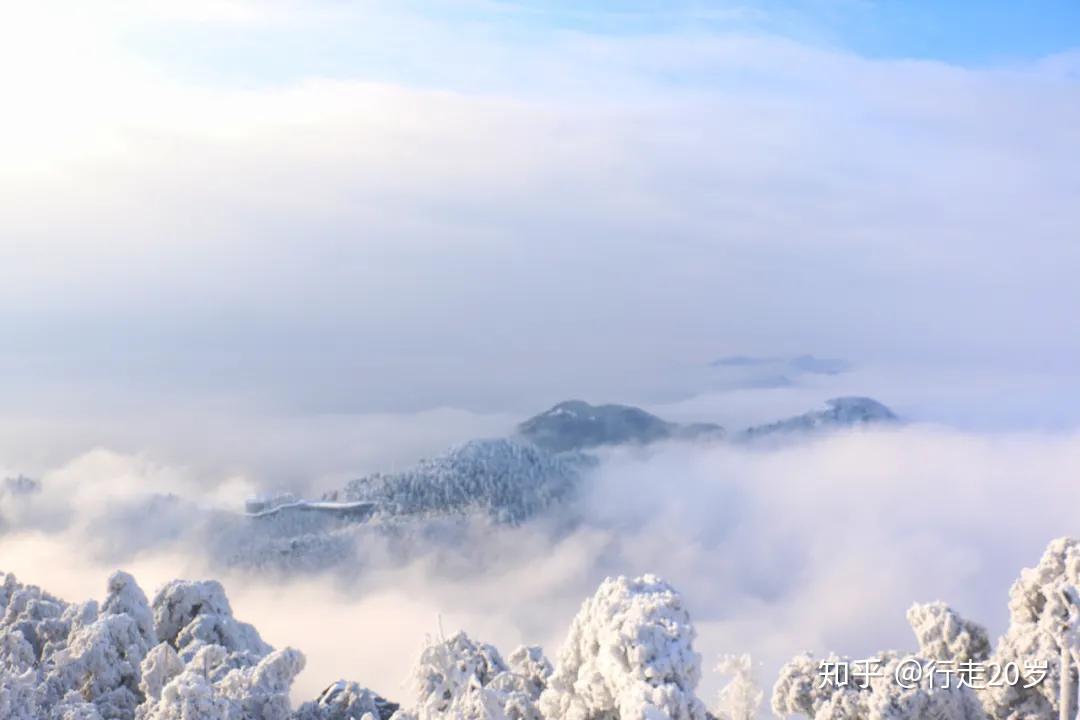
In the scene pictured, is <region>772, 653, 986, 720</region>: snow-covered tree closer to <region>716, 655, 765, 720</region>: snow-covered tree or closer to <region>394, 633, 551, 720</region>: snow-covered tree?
<region>716, 655, 765, 720</region>: snow-covered tree

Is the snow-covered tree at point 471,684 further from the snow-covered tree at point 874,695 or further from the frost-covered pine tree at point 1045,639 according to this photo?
the frost-covered pine tree at point 1045,639

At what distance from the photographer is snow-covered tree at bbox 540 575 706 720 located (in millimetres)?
22125

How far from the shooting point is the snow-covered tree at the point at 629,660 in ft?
72.6

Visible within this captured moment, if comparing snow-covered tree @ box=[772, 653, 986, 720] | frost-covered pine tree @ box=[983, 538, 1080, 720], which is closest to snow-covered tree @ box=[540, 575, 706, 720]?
snow-covered tree @ box=[772, 653, 986, 720]

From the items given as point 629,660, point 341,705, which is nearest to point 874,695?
point 629,660

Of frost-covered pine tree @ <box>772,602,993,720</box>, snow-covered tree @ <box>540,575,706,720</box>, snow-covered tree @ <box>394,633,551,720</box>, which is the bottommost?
frost-covered pine tree @ <box>772,602,993,720</box>

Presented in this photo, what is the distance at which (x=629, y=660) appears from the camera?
76.0ft

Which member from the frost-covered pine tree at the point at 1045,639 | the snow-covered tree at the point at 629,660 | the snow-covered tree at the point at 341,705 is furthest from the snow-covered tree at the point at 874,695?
the snow-covered tree at the point at 341,705

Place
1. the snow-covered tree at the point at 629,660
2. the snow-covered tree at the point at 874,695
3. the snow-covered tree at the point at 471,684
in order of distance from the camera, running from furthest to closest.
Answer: the snow-covered tree at the point at 874,695
the snow-covered tree at the point at 471,684
the snow-covered tree at the point at 629,660

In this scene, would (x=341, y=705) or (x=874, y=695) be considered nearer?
(x=874, y=695)

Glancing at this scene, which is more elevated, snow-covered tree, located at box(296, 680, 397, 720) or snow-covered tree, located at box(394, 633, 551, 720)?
snow-covered tree, located at box(394, 633, 551, 720)

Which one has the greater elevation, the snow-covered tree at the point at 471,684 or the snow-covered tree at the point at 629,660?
the snow-covered tree at the point at 629,660

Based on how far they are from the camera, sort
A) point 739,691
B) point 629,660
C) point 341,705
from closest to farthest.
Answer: point 629,660 → point 739,691 → point 341,705

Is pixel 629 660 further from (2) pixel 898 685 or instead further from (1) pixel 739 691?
(2) pixel 898 685
